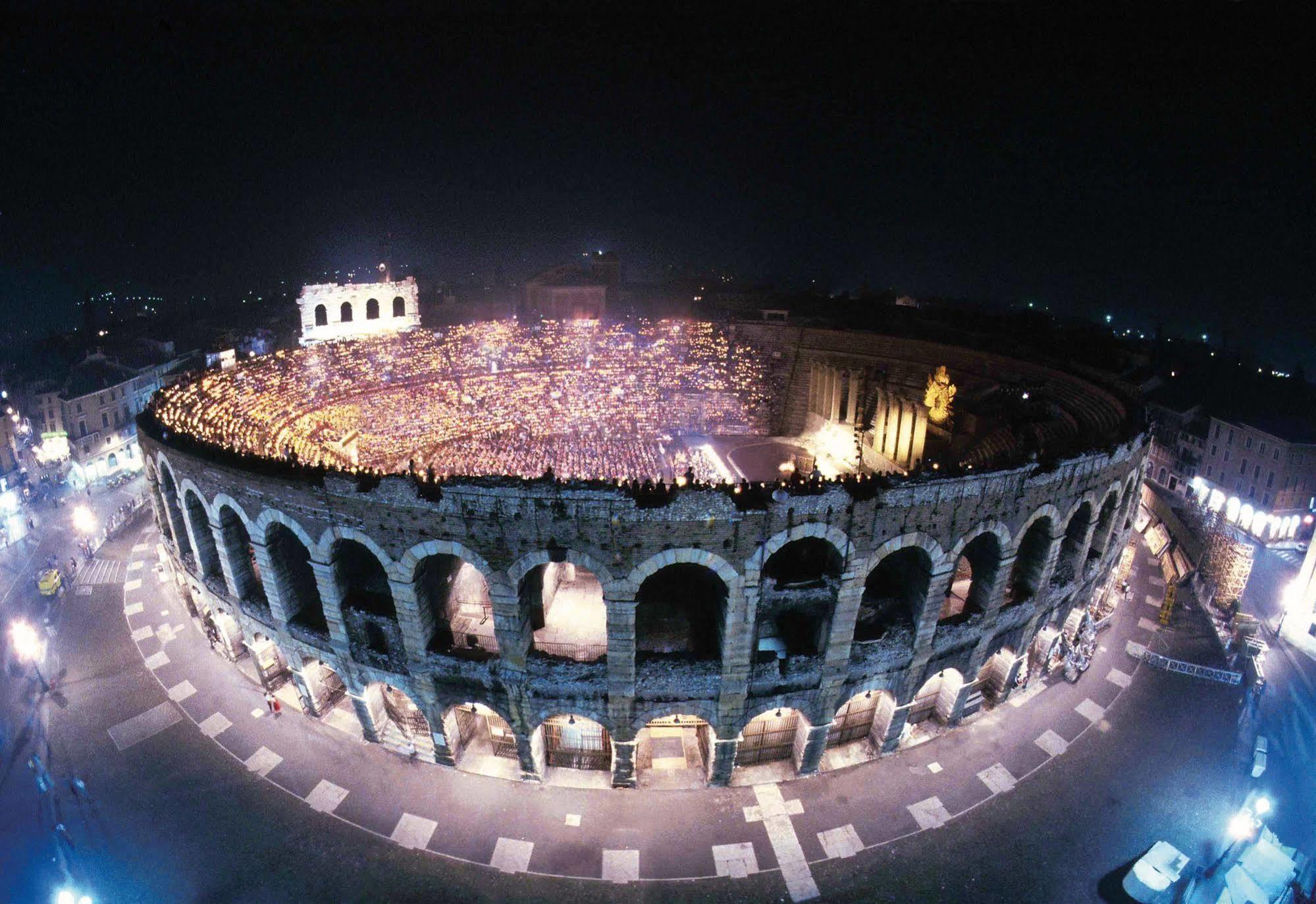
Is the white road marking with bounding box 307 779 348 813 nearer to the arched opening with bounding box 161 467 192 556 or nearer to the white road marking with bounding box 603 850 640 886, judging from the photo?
the white road marking with bounding box 603 850 640 886

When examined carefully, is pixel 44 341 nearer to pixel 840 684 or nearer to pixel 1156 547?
pixel 840 684

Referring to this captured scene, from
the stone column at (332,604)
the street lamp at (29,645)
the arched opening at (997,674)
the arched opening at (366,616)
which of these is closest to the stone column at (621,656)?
the arched opening at (366,616)

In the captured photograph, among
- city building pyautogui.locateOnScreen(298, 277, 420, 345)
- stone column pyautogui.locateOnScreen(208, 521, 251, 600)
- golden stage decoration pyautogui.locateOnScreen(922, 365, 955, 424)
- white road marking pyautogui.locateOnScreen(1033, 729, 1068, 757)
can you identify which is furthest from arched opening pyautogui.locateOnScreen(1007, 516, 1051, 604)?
city building pyautogui.locateOnScreen(298, 277, 420, 345)

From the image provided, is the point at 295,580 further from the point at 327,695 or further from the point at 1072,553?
the point at 1072,553

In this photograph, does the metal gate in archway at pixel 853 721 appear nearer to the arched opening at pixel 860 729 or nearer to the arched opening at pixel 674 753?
the arched opening at pixel 860 729

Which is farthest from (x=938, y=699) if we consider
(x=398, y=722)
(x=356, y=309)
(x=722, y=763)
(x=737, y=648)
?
(x=356, y=309)

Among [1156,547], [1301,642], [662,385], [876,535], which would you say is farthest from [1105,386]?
[662,385]
